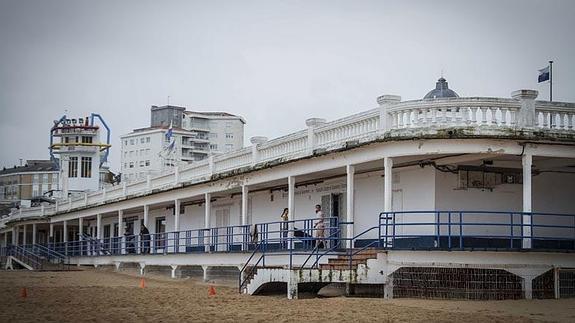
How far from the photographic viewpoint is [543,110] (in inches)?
763

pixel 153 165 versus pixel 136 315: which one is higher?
pixel 153 165

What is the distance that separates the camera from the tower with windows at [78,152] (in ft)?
224

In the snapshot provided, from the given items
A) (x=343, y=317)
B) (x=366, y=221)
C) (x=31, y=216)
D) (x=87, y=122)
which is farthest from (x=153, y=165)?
(x=343, y=317)

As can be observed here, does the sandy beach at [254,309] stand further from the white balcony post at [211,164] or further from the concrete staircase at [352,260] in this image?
the white balcony post at [211,164]

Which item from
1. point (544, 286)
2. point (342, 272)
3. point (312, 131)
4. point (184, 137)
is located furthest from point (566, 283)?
point (184, 137)

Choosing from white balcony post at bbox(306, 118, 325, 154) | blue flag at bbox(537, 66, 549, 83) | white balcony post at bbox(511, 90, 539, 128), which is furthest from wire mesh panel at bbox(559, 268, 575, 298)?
white balcony post at bbox(306, 118, 325, 154)

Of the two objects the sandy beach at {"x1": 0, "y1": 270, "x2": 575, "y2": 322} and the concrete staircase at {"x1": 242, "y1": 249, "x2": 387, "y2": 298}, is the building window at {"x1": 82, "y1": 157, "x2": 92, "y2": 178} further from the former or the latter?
the concrete staircase at {"x1": 242, "y1": 249, "x2": 387, "y2": 298}

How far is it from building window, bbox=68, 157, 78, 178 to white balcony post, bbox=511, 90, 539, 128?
54.9 meters

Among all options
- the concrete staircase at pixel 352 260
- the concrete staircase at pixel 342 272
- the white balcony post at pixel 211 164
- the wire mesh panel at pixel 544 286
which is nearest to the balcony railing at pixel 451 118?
the concrete staircase at pixel 352 260

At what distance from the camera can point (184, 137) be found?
12506 cm

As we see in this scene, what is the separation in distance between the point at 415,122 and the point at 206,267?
36.9ft

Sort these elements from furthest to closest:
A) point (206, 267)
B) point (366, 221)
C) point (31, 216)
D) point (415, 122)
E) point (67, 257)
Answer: point (31, 216) → point (67, 257) → point (206, 267) → point (366, 221) → point (415, 122)

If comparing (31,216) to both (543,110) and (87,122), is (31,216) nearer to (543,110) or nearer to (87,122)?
(87,122)

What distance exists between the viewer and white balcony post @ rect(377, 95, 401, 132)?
19.7 metres
